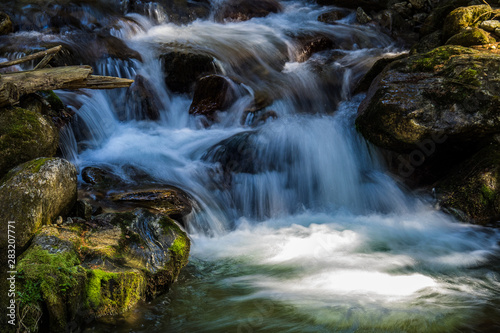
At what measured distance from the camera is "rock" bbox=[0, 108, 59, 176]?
4.52m

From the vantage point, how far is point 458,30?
840 cm

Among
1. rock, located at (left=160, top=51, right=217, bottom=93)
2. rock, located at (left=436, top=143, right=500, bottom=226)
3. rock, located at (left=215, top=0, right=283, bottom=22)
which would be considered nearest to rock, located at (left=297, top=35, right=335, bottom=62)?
rock, located at (left=160, top=51, right=217, bottom=93)

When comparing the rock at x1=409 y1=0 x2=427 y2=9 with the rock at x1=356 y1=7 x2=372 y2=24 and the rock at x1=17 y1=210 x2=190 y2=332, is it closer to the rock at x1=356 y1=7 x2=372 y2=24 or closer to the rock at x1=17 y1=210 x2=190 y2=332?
the rock at x1=356 y1=7 x2=372 y2=24

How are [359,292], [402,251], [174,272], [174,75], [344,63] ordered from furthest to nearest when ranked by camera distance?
[344,63], [174,75], [402,251], [174,272], [359,292]

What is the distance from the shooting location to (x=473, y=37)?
24.7ft

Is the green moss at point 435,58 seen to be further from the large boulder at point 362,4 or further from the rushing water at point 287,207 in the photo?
the large boulder at point 362,4

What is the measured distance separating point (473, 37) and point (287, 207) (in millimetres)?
4914

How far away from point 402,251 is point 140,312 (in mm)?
3384

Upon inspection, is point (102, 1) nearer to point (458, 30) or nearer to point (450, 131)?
point (458, 30)

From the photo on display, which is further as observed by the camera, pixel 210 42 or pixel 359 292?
pixel 210 42

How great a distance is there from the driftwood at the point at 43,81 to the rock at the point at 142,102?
2.51 m

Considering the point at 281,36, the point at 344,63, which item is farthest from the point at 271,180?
the point at 281,36

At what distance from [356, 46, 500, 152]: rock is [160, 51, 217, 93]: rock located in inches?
180

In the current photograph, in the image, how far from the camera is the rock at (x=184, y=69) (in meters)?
9.57
